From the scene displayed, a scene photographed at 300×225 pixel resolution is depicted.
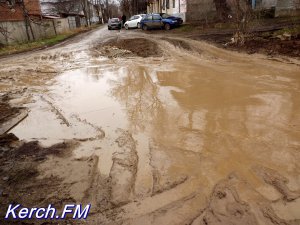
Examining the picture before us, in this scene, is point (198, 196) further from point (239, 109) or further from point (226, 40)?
point (226, 40)

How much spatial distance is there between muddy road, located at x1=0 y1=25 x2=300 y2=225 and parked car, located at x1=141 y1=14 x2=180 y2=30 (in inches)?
544

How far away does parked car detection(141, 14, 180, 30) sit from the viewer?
74.4 feet

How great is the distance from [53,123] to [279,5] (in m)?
18.8

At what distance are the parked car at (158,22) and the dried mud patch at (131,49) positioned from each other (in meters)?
6.55

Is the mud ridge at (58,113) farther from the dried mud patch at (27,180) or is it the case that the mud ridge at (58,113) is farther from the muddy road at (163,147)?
the dried mud patch at (27,180)

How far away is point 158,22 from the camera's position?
77.9 feet

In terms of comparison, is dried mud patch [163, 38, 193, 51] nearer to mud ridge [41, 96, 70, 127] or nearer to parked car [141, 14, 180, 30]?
parked car [141, 14, 180, 30]

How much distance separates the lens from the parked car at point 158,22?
22672 millimetres

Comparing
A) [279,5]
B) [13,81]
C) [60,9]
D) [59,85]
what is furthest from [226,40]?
[60,9]

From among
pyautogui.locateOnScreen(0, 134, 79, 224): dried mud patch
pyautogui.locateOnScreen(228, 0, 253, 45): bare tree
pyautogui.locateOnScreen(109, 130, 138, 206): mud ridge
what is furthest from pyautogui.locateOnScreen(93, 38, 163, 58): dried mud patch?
pyautogui.locateOnScreen(0, 134, 79, 224): dried mud patch

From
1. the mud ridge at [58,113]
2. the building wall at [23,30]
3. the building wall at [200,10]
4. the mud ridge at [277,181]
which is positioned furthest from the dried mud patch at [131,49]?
the mud ridge at [277,181]

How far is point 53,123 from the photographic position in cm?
623

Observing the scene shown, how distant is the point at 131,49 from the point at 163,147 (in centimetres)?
1149

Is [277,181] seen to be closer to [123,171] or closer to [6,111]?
[123,171]
